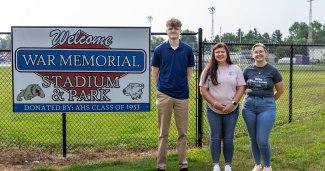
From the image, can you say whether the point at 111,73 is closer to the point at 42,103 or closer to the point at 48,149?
the point at 42,103

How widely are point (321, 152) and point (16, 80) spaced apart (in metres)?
4.64

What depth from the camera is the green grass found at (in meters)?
6.10

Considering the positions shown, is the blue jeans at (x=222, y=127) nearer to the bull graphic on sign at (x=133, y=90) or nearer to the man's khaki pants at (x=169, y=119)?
the man's khaki pants at (x=169, y=119)

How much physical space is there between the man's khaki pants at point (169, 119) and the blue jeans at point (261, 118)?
2.52 ft

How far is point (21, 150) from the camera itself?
7285mm

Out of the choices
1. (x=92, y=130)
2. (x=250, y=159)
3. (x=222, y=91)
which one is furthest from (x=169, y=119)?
(x=92, y=130)

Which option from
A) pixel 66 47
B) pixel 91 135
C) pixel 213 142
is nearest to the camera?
pixel 213 142

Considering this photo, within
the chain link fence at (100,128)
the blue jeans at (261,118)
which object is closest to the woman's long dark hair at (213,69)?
the blue jeans at (261,118)

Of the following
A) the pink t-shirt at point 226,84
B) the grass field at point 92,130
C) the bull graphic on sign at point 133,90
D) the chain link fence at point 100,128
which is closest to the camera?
the pink t-shirt at point 226,84

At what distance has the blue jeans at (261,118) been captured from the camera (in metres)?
5.33

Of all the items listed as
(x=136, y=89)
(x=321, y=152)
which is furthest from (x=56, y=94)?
(x=321, y=152)

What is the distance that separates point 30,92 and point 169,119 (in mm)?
2236

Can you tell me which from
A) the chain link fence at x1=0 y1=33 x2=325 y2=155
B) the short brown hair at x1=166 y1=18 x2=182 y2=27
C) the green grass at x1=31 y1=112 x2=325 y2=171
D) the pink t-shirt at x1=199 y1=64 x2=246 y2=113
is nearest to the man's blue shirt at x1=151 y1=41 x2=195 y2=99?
the short brown hair at x1=166 y1=18 x2=182 y2=27

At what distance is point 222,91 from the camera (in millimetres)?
5305
